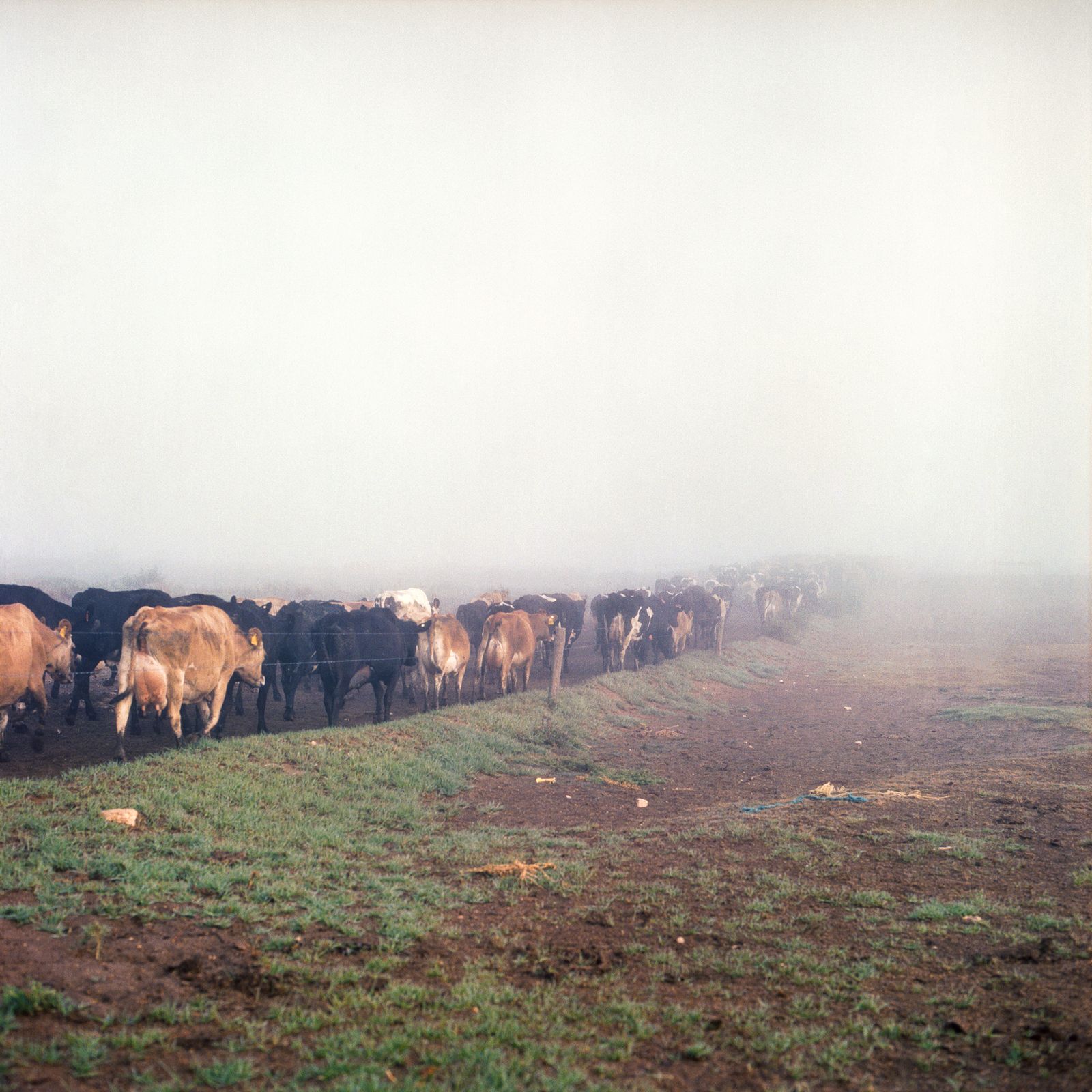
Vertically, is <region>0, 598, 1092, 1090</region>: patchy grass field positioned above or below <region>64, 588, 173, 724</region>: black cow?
below

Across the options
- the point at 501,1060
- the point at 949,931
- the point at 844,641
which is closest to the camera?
the point at 501,1060

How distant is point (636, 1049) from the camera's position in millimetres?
4113

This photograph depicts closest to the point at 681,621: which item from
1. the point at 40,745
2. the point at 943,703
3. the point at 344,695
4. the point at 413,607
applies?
the point at 943,703

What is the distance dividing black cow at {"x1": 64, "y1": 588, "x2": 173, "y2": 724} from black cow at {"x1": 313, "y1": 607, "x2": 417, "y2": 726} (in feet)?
10.3

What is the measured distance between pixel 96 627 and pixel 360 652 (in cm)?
534

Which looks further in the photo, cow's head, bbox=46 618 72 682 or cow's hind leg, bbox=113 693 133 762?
cow's head, bbox=46 618 72 682

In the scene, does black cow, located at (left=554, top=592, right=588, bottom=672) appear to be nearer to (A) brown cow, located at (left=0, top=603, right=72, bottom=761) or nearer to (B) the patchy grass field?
(B) the patchy grass field

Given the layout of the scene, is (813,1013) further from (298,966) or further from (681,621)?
(681,621)

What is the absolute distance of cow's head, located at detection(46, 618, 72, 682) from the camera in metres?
11.7

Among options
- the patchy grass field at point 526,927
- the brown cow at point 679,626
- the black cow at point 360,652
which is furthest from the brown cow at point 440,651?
the brown cow at point 679,626

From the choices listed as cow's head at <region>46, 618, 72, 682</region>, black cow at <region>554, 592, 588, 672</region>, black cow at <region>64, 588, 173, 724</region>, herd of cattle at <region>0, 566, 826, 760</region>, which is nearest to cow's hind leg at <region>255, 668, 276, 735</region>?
herd of cattle at <region>0, 566, 826, 760</region>

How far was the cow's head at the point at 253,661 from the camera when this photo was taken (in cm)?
1255

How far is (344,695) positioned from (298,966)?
1011 cm

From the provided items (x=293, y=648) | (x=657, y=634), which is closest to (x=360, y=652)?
(x=293, y=648)
